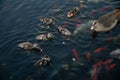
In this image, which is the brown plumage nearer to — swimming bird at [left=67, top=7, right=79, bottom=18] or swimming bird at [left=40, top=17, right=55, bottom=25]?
swimming bird at [left=67, top=7, right=79, bottom=18]

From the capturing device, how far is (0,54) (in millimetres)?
16172

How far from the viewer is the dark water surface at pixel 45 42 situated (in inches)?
560

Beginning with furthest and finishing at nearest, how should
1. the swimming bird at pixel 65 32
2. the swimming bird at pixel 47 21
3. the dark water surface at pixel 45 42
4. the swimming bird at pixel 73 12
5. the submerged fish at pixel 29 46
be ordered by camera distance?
the swimming bird at pixel 73 12 → the swimming bird at pixel 47 21 → the swimming bird at pixel 65 32 → the submerged fish at pixel 29 46 → the dark water surface at pixel 45 42

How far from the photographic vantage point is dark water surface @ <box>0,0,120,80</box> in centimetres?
1423

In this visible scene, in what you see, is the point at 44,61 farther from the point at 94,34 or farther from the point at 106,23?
the point at 106,23

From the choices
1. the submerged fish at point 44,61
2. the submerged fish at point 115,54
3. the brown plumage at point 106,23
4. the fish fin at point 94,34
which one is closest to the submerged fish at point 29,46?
the submerged fish at point 44,61

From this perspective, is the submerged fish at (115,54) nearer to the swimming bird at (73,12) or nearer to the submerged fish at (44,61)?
the submerged fish at (44,61)

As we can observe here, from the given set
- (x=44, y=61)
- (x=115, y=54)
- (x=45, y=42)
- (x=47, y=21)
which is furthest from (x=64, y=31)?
(x=115, y=54)

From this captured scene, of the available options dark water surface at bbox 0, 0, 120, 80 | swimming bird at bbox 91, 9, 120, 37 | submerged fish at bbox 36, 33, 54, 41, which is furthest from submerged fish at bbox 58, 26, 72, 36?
swimming bird at bbox 91, 9, 120, 37

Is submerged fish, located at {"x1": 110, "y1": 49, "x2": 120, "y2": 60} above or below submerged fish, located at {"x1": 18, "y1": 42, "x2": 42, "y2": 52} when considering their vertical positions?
below

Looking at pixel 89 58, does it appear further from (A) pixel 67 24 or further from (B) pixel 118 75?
(A) pixel 67 24

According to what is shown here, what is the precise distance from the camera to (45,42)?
53.9 feet

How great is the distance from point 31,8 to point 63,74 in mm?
8301

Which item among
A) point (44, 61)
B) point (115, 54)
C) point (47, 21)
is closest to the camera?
point (44, 61)
